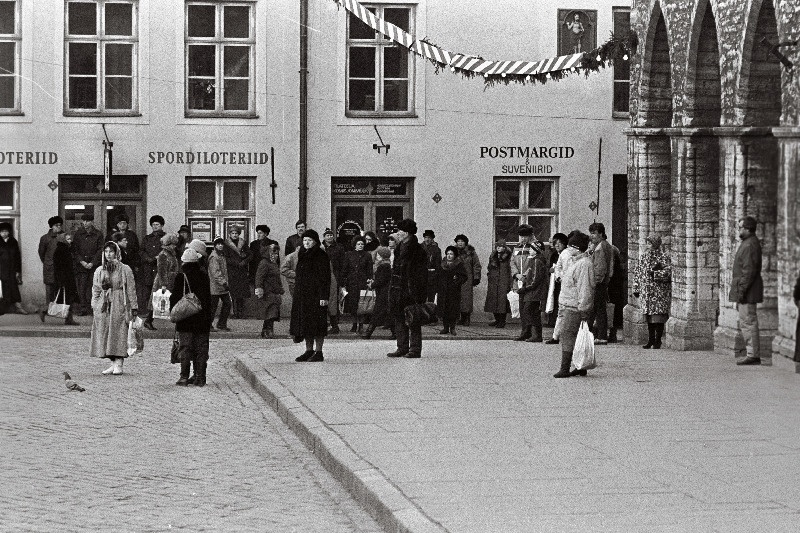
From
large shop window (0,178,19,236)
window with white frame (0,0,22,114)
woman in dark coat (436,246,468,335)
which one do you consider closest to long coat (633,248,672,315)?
woman in dark coat (436,246,468,335)

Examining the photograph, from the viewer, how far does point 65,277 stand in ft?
90.0

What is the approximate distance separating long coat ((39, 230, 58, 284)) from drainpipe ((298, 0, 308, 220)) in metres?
4.92

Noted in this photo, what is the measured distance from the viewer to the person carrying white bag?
675 inches

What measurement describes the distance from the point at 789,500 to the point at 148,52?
23.0m

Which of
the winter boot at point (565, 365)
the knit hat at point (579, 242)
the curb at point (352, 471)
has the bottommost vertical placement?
the curb at point (352, 471)

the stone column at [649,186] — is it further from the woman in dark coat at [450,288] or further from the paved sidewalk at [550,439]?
the woman in dark coat at [450,288]

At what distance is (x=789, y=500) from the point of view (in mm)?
9320

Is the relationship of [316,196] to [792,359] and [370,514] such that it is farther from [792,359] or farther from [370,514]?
[370,514]

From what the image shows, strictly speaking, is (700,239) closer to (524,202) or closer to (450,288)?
(450,288)

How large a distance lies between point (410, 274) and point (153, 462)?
860 cm

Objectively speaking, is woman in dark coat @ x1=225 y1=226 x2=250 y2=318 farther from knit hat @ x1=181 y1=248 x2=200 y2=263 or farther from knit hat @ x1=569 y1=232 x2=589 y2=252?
knit hat @ x1=569 y1=232 x2=589 y2=252

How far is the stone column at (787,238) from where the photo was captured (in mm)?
18047

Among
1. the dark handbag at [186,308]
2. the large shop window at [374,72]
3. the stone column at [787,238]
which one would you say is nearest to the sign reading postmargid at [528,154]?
the large shop window at [374,72]

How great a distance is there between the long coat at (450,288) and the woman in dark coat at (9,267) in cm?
749
